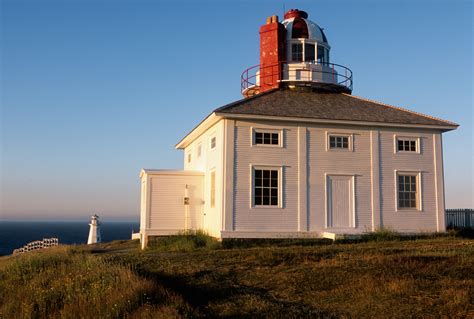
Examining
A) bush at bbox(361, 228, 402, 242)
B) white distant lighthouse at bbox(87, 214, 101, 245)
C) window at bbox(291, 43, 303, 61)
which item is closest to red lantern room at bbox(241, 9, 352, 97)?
window at bbox(291, 43, 303, 61)

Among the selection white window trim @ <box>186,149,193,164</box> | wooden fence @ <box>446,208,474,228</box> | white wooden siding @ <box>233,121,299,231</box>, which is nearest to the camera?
white wooden siding @ <box>233,121,299,231</box>

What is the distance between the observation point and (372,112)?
21.4 m

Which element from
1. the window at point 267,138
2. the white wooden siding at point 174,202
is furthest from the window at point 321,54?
the white wooden siding at point 174,202

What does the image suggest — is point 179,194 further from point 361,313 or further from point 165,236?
point 361,313

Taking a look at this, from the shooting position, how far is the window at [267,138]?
19.9m

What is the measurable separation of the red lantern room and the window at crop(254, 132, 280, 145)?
14.0 ft

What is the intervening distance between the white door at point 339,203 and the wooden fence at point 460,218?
715cm

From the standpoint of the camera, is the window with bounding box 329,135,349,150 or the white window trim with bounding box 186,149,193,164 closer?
the window with bounding box 329,135,349,150

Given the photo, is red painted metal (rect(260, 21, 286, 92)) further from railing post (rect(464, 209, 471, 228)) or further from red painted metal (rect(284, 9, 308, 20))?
railing post (rect(464, 209, 471, 228))

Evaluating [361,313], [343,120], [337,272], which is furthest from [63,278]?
[343,120]

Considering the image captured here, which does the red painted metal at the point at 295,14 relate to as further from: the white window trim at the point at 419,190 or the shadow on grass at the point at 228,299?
the shadow on grass at the point at 228,299

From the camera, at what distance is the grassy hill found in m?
9.42

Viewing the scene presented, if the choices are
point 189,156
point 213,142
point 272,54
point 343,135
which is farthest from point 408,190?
point 189,156

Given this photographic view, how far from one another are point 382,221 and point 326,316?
1240cm
